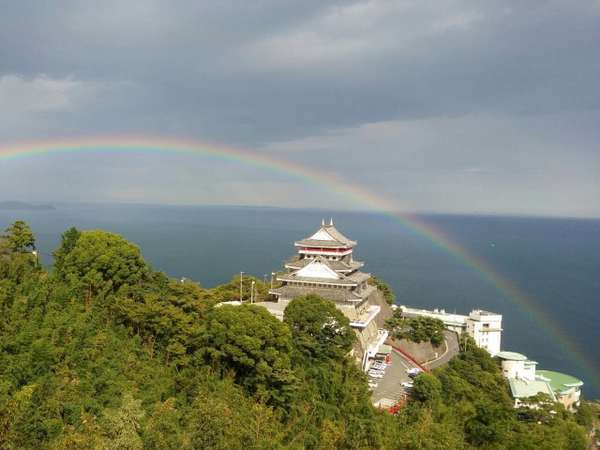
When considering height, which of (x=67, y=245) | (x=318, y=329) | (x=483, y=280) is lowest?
(x=483, y=280)

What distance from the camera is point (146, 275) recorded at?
2236 cm

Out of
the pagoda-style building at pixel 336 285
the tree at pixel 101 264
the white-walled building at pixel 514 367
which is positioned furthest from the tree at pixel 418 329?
the tree at pixel 101 264

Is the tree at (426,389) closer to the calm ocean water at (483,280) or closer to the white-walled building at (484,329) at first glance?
the white-walled building at (484,329)

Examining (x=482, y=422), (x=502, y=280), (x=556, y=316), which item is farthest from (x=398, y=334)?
(x=502, y=280)

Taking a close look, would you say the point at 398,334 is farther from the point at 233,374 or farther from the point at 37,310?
the point at 37,310

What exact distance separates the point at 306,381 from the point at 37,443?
422 inches

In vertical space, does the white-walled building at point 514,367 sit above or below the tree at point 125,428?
below

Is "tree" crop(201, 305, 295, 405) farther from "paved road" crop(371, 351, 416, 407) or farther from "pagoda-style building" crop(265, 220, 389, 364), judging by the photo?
"pagoda-style building" crop(265, 220, 389, 364)

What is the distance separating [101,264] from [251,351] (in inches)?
325

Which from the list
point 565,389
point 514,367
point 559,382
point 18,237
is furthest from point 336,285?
point 559,382

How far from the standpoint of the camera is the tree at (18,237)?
26.3 m

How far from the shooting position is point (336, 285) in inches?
1192

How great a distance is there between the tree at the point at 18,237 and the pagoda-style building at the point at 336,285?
1451 centimetres

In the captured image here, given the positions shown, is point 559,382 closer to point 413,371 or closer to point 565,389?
point 565,389
